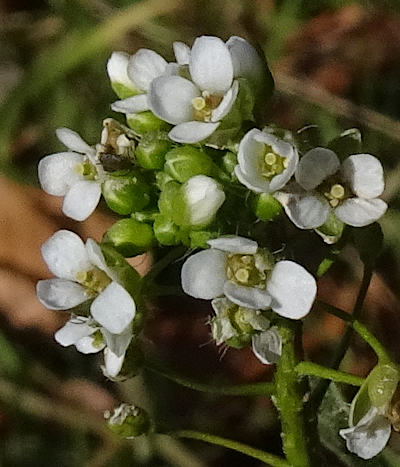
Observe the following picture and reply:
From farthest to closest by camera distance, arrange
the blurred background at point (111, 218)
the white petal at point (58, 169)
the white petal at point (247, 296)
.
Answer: the blurred background at point (111, 218) < the white petal at point (58, 169) < the white petal at point (247, 296)

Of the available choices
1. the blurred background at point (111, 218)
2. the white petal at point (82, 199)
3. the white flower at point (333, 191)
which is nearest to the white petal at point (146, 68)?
the white petal at point (82, 199)

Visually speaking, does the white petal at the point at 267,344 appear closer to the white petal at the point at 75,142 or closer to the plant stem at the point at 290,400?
the plant stem at the point at 290,400

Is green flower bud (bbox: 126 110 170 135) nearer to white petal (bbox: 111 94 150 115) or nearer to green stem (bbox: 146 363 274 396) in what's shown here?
white petal (bbox: 111 94 150 115)

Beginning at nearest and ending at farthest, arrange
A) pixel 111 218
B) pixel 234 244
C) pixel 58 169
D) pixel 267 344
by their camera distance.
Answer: pixel 234 244
pixel 267 344
pixel 58 169
pixel 111 218

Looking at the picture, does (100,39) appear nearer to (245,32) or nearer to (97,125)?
(97,125)

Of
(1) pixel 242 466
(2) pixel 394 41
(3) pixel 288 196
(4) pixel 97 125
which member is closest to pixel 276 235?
(3) pixel 288 196

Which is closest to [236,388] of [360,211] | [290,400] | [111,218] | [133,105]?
[290,400]

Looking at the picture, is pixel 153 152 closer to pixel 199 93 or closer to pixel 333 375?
pixel 199 93
